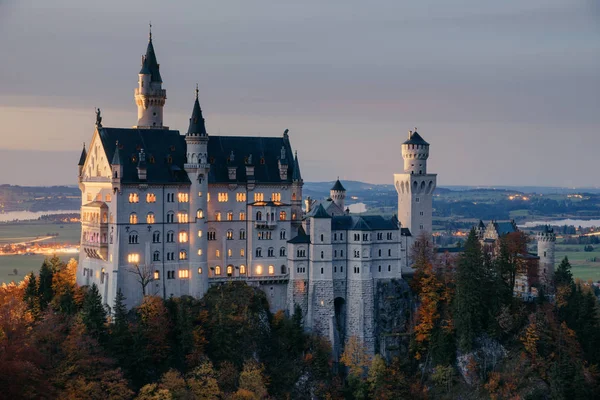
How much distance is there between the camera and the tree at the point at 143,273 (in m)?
Answer: 103

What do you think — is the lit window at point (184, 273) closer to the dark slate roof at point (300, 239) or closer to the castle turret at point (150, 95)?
the dark slate roof at point (300, 239)

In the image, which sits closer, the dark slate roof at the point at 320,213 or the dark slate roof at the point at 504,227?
the dark slate roof at the point at 320,213

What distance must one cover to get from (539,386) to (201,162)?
142 feet

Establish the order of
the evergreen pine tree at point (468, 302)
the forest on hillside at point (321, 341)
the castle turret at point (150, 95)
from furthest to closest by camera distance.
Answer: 1. the castle turret at point (150, 95)
2. the evergreen pine tree at point (468, 302)
3. the forest on hillside at point (321, 341)

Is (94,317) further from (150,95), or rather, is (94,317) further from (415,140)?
(415,140)

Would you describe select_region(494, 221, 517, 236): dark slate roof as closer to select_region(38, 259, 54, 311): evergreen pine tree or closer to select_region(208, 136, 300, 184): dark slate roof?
select_region(208, 136, 300, 184): dark slate roof

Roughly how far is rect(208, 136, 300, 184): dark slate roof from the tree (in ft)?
40.4

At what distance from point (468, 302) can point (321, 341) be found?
16.6m

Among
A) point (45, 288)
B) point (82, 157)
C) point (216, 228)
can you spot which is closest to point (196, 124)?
point (216, 228)

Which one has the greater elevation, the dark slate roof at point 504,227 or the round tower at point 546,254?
the dark slate roof at point 504,227

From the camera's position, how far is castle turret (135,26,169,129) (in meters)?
116

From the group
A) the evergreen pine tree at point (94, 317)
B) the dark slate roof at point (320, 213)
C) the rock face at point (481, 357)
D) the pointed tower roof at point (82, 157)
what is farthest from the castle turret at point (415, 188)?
the evergreen pine tree at point (94, 317)

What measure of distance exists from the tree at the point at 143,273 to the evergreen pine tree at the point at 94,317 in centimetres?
564

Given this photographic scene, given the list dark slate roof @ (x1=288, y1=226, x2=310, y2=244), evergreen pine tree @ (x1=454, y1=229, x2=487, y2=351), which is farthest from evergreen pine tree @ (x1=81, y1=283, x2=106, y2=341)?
evergreen pine tree @ (x1=454, y1=229, x2=487, y2=351)
